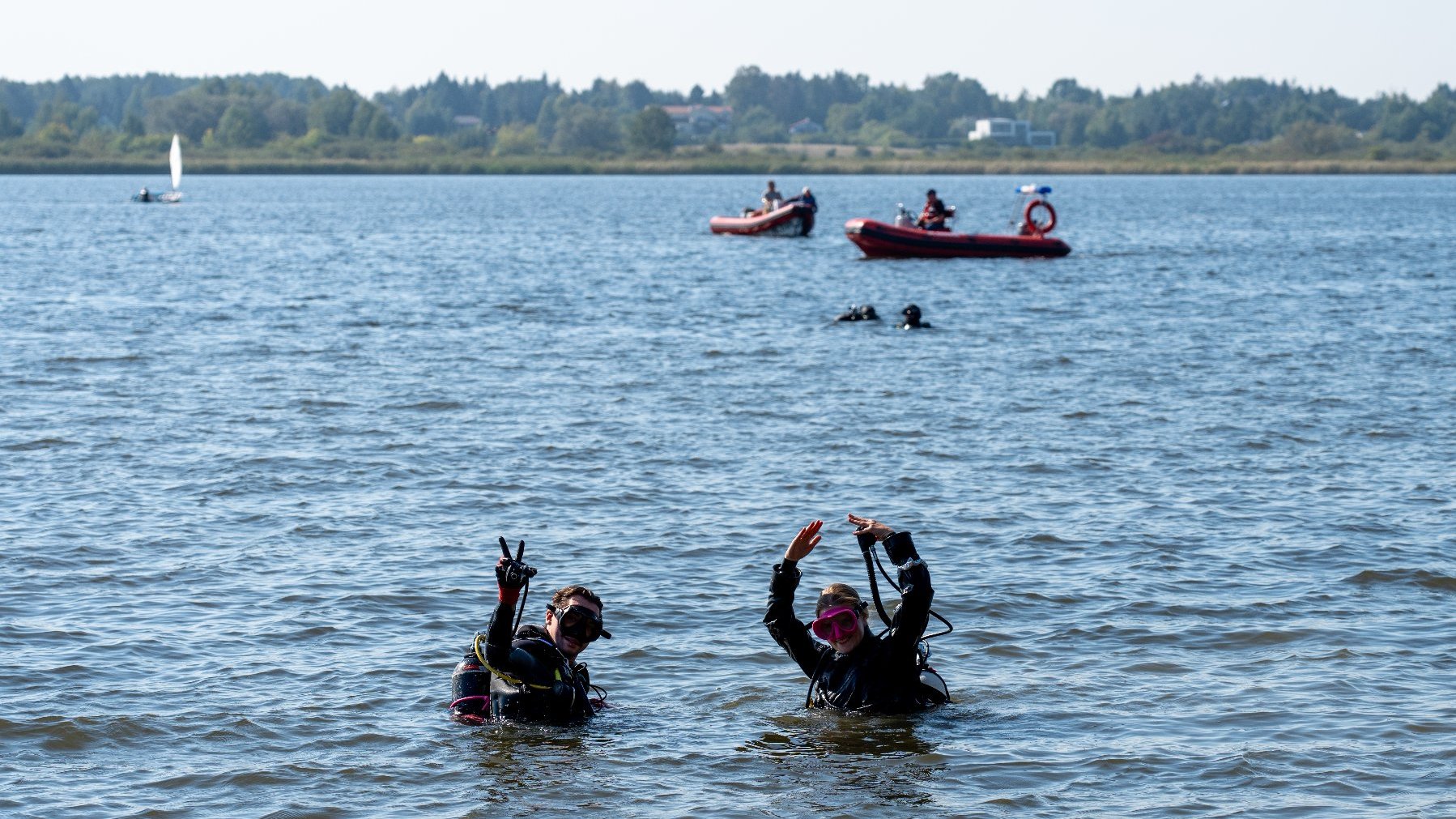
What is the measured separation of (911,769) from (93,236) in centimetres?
6577

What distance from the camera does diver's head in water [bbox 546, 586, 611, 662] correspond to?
9.20m

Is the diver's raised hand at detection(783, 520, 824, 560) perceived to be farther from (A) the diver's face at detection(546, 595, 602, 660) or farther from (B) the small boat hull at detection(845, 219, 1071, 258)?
(B) the small boat hull at detection(845, 219, 1071, 258)

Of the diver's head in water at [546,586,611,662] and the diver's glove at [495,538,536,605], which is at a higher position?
the diver's glove at [495,538,536,605]

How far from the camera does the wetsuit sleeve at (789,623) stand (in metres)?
9.20

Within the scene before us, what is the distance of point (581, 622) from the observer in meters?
9.20

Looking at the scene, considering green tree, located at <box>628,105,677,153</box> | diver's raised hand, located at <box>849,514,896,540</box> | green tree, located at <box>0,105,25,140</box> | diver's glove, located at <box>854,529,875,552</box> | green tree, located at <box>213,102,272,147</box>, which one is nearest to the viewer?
diver's raised hand, located at <box>849,514,896,540</box>

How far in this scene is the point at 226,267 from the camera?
50.6m

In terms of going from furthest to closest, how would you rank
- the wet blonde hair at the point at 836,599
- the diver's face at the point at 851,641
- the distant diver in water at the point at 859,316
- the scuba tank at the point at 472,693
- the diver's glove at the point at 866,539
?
the distant diver in water at the point at 859,316
the scuba tank at the point at 472,693
the diver's face at the point at 851,641
the wet blonde hair at the point at 836,599
the diver's glove at the point at 866,539

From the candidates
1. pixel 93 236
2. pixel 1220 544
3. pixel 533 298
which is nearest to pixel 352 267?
pixel 533 298

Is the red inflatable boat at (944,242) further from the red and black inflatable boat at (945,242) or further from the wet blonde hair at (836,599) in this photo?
the wet blonde hair at (836,599)

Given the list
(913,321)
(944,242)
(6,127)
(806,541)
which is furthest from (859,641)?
(6,127)

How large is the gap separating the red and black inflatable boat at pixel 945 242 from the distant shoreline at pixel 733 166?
116 m

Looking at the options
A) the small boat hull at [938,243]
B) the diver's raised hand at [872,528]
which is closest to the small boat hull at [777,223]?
the small boat hull at [938,243]

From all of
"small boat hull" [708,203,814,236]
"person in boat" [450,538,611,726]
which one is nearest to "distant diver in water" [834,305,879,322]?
"person in boat" [450,538,611,726]
